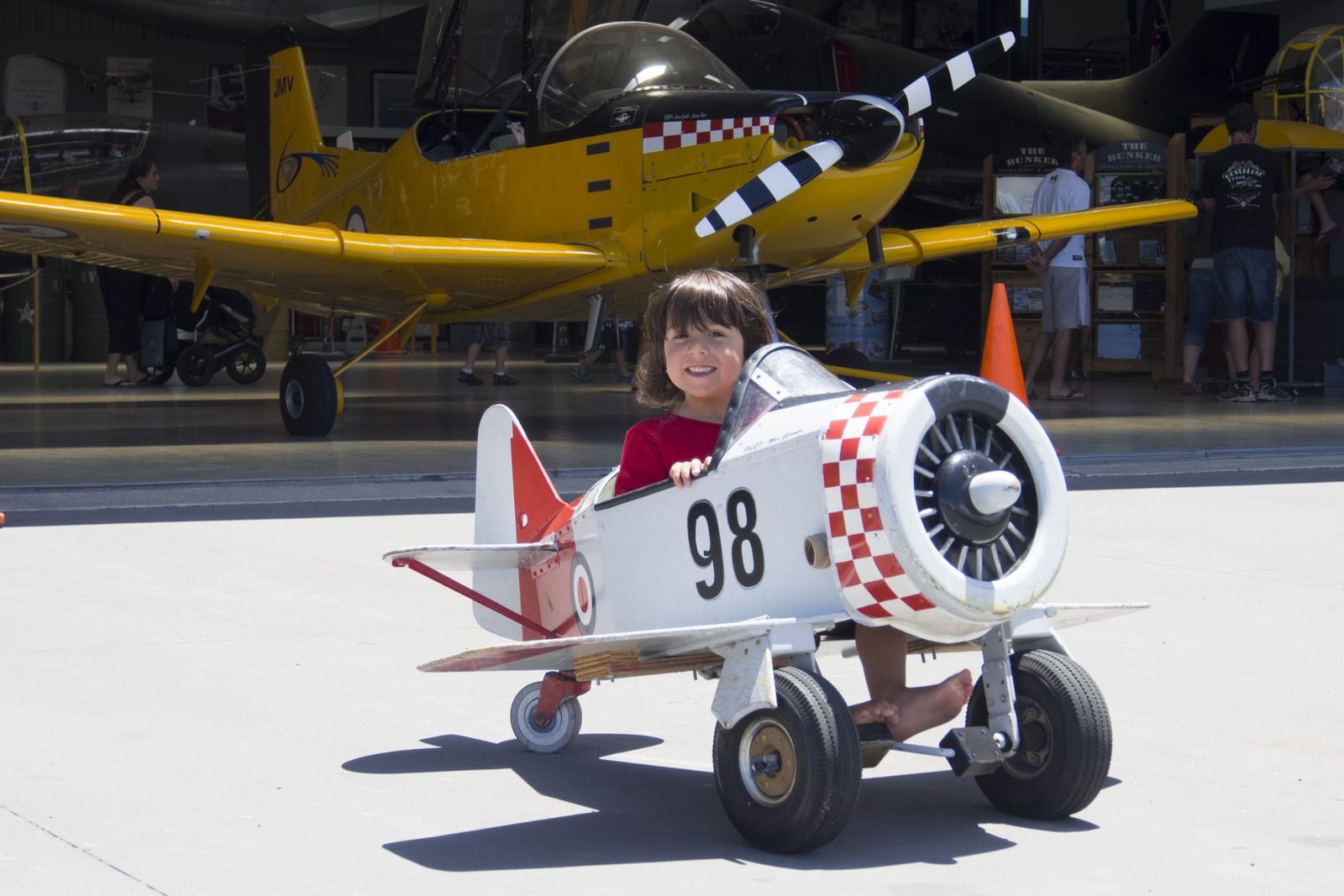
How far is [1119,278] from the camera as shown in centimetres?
1722

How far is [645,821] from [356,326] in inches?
894

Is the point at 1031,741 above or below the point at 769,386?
below

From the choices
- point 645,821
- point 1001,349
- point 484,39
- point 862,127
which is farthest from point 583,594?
A: point 484,39

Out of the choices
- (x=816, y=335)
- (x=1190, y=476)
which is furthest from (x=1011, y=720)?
(x=816, y=335)

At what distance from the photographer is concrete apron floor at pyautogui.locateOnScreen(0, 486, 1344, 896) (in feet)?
9.29

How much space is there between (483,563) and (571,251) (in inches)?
272

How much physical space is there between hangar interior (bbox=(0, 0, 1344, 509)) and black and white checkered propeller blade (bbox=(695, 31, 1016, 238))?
1.38 m

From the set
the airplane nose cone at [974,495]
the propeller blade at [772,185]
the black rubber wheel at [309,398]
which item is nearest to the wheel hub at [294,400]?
the black rubber wheel at [309,398]

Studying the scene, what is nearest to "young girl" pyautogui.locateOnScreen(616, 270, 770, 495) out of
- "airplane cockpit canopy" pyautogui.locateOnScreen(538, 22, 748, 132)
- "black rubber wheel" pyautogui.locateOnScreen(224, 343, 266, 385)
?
"airplane cockpit canopy" pyautogui.locateOnScreen(538, 22, 748, 132)

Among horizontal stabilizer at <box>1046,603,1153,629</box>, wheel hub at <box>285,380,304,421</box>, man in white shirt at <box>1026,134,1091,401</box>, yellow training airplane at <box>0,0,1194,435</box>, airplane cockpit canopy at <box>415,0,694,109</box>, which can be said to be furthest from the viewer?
man in white shirt at <box>1026,134,1091,401</box>

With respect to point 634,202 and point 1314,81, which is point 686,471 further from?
point 1314,81

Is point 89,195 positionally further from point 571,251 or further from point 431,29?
point 571,251

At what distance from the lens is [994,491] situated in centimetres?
288

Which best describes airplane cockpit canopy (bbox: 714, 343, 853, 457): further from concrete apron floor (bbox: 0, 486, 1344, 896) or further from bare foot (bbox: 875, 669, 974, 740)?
concrete apron floor (bbox: 0, 486, 1344, 896)
